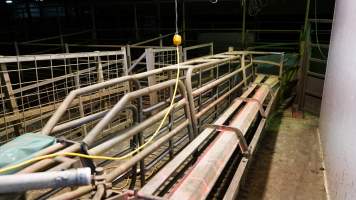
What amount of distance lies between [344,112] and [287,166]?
1.16m

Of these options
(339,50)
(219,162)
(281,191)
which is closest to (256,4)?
(339,50)

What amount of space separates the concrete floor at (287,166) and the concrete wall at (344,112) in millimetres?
303

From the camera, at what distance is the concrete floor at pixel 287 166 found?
3031mm

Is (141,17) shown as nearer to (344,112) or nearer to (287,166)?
(287,166)

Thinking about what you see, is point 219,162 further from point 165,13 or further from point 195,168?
point 165,13

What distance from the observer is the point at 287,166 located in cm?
358

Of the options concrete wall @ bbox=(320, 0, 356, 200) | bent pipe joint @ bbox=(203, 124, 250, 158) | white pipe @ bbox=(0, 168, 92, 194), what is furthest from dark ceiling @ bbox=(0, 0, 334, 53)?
white pipe @ bbox=(0, 168, 92, 194)

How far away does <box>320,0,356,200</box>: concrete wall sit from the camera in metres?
2.24

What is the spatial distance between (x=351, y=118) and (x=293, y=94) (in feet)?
12.8

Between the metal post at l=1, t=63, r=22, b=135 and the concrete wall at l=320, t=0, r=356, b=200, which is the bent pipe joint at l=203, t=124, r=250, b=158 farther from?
the metal post at l=1, t=63, r=22, b=135

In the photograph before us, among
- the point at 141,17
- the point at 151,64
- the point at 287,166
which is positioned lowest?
the point at 287,166

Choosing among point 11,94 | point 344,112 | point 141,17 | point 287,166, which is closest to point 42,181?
point 11,94

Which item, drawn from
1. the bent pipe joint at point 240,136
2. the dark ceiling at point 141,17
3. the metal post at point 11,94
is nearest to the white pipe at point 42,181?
the bent pipe joint at point 240,136

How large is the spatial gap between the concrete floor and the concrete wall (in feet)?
1.00
